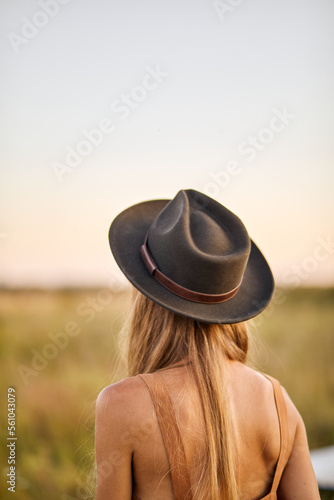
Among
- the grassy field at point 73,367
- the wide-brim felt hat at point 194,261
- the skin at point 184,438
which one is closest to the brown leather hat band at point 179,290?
the wide-brim felt hat at point 194,261

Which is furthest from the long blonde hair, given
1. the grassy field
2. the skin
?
the grassy field

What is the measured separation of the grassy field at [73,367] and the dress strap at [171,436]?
5.25 feet

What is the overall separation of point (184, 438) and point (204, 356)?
204 millimetres

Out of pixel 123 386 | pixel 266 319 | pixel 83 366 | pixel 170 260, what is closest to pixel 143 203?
pixel 170 260

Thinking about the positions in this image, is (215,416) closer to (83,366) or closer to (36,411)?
(36,411)

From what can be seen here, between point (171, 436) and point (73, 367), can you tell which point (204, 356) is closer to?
point (171, 436)

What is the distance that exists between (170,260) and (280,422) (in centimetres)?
52

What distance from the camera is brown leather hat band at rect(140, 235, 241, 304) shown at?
121 centimetres

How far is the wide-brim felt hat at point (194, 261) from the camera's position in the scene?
46.9 inches

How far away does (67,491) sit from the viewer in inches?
133

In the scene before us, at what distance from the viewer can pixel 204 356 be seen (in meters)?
1.18

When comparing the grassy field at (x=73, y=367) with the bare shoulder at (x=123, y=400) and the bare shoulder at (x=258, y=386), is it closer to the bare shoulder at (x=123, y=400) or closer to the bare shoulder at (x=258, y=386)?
the bare shoulder at (x=258, y=386)

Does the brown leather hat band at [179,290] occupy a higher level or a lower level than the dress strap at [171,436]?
higher

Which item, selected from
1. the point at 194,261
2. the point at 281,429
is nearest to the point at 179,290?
the point at 194,261
